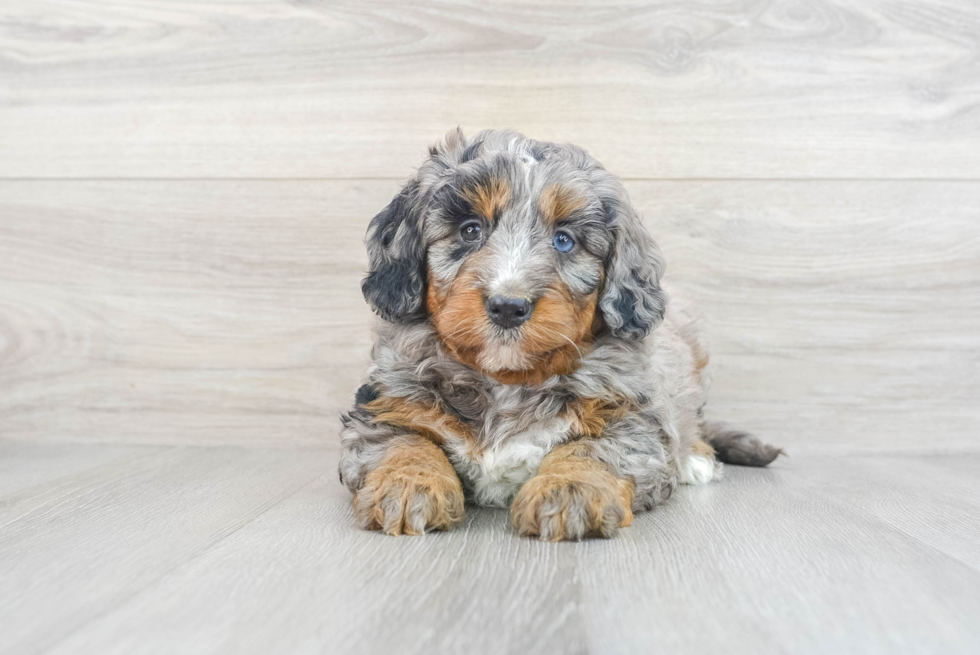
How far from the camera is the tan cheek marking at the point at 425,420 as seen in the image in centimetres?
200

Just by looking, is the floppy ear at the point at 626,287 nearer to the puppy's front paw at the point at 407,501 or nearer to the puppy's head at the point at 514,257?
the puppy's head at the point at 514,257

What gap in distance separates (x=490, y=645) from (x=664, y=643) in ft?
0.88

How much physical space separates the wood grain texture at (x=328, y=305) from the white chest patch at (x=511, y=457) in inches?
45.7

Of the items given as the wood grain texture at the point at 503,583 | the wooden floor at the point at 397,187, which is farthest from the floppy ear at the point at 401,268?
the wooden floor at the point at 397,187

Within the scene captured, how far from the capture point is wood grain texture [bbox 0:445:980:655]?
1.20 metres

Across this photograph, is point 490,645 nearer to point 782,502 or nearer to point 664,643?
point 664,643

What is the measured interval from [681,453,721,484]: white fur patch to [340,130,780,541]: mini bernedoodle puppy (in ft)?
1.23

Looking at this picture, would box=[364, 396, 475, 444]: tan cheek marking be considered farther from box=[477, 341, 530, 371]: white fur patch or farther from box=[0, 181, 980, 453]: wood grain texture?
box=[0, 181, 980, 453]: wood grain texture

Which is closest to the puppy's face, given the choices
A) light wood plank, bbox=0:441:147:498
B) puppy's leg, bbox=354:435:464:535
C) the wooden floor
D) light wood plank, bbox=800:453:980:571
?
puppy's leg, bbox=354:435:464:535

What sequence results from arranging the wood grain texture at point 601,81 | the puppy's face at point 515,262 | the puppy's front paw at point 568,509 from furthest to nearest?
the wood grain texture at point 601,81 < the puppy's face at point 515,262 < the puppy's front paw at point 568,509

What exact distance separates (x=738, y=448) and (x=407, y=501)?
1549mm

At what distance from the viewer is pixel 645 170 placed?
3.04m

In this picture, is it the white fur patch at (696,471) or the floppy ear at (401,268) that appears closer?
the floppy ear at (401,268)

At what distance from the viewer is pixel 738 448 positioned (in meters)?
2.83
